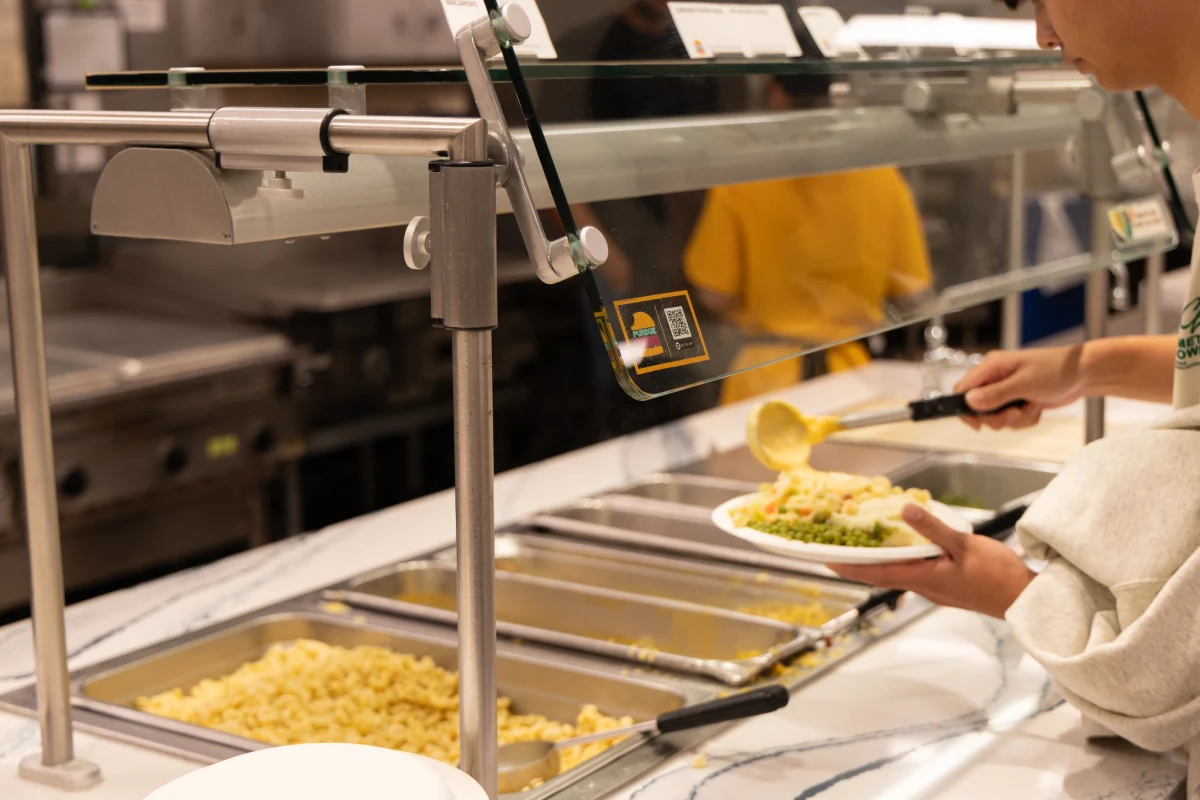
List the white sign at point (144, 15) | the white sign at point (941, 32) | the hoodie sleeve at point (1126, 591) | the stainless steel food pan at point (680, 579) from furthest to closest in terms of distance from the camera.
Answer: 1. the white sign at point (144, 15)
2. the stainless steel food pan at point (680, 579)
3. the white sign at point (941, 32)
4. the hoodie sleeve at point (1126, 591)

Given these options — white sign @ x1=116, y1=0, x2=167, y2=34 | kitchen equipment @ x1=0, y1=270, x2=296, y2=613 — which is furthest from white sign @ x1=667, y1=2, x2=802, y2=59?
white sign @ x1=116, y1=0, x2=167, y2=34

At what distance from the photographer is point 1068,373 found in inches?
66.8

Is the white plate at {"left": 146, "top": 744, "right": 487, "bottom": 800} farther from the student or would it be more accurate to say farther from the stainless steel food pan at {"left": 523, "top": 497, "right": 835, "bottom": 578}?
the stainless steel food pan at {"left": 523, "top": 497, "right": 835, "bottom": 578}

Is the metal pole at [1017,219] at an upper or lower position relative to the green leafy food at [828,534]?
upper

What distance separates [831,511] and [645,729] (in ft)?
1.16

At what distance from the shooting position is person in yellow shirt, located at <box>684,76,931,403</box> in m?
1.17

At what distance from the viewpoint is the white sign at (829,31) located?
136cm

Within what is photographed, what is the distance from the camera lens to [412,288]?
3.46m

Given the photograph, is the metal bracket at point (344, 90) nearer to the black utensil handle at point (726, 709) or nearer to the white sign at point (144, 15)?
the black utensil handle at point (726, 709)

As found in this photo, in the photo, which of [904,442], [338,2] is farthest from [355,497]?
[904,442]

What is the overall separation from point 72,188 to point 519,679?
2.16 metres

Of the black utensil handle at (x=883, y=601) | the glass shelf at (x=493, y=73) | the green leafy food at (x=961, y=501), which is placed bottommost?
the green leafy food at (x=961, y=501)

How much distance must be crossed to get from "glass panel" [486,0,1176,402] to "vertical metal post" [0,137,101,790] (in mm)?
429

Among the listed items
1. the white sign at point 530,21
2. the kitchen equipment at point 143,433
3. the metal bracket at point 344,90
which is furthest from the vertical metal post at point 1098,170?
the kitchen equipment at point 143,433
